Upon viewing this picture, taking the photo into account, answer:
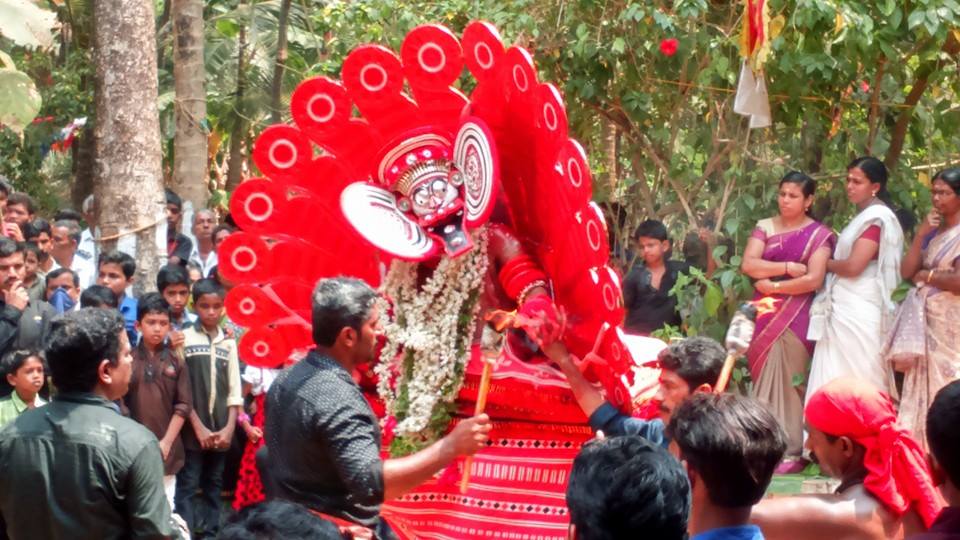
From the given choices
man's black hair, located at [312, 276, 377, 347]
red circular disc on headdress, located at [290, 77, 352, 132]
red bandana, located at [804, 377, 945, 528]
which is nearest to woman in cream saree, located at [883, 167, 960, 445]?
red circular disc on headdress, located at [290, 77, 352, 132]

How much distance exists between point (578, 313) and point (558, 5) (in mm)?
4186

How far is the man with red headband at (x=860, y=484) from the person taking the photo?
3.45 m

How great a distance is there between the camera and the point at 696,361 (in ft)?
14.1

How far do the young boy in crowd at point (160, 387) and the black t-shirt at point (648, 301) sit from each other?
8.83 feet

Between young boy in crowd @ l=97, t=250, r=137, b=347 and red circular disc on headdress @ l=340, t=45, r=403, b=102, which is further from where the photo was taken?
young boy in crowd @ l=97, t=250, r=137, b=347

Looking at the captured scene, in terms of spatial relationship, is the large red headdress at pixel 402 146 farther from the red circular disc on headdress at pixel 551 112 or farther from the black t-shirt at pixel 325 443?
the black t-shirt at pixel 325 443

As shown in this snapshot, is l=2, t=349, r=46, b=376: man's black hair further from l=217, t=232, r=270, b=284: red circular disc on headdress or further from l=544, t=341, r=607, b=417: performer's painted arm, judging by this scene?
l=544, t=341, r=607, b=417: performer's painted arm

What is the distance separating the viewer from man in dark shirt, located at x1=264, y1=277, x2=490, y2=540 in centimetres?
397

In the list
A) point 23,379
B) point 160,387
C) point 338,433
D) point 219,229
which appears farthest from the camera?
point 219,229

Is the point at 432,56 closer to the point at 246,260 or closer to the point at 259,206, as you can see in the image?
the point at 259,206

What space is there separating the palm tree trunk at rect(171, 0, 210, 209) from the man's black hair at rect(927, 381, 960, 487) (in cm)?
802

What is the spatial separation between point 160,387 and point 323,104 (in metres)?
2.39

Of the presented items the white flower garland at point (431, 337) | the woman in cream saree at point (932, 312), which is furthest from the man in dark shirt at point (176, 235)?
the woman in cream saree at point (932, 312)

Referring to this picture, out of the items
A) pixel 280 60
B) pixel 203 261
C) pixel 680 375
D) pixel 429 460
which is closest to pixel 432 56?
pixel 680 375
